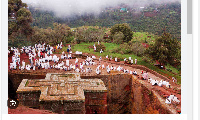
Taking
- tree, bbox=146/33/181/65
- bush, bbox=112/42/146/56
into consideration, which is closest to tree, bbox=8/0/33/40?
A: bush, bbox=112/42/146/56

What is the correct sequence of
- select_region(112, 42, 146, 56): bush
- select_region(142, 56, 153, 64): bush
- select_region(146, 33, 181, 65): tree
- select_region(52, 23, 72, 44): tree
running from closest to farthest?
select_region(146, 33, 181, 65): tree < select_region(142, 56, 153, 64): bush < select_region(112, 42, 146, 56): bush < select_region(52, 23, 72, 44): tree

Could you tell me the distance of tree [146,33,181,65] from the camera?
13633 mm

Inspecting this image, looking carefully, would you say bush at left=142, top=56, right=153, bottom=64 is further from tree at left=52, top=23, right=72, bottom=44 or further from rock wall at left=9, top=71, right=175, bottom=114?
tree at left=52, top=23, right=72, bottom=44

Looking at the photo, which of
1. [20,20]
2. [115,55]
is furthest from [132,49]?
[20,20]

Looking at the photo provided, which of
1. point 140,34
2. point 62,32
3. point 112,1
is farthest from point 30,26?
point 140,34

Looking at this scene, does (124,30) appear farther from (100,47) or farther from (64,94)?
(64,94)

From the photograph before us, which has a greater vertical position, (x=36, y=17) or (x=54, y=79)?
(x=36, y=17)

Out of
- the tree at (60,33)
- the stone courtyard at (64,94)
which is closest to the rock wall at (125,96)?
the stone courtyard at (64,94)

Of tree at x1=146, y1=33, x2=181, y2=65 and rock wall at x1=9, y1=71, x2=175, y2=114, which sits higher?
tree at x1=146, y1=33, x2=181, y2=65

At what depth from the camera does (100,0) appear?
38.3 ft
